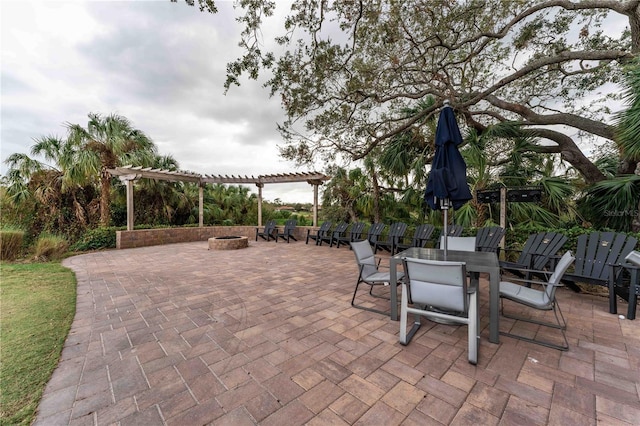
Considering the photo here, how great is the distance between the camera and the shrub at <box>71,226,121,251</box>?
7.59 meters

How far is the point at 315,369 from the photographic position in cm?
190

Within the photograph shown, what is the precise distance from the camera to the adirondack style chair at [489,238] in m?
4.65

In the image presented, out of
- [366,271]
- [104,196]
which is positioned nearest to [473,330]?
[366,271]

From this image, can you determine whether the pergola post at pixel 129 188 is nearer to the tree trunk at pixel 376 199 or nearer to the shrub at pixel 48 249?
the shrub at pixel 48 249

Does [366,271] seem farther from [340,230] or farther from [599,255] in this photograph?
[340,230]

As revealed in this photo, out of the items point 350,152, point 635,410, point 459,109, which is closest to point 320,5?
point 350,152

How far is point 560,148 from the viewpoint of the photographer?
6.31 metres

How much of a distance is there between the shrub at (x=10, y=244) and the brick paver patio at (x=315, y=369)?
15.0 ft

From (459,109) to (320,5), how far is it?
4073mm

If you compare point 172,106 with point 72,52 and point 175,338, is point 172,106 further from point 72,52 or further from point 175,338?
point 175,338

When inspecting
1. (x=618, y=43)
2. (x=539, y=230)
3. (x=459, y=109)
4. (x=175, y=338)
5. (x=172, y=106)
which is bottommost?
(x=175, y=338)

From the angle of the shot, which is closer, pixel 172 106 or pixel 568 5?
pixel 568 5

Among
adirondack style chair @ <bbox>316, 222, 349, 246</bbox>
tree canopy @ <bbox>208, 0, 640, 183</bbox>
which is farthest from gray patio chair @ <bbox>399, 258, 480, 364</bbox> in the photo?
adirondack style chair @ <bbox>316, 222, 349, 246</bbox>

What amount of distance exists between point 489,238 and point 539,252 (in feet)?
3.10
